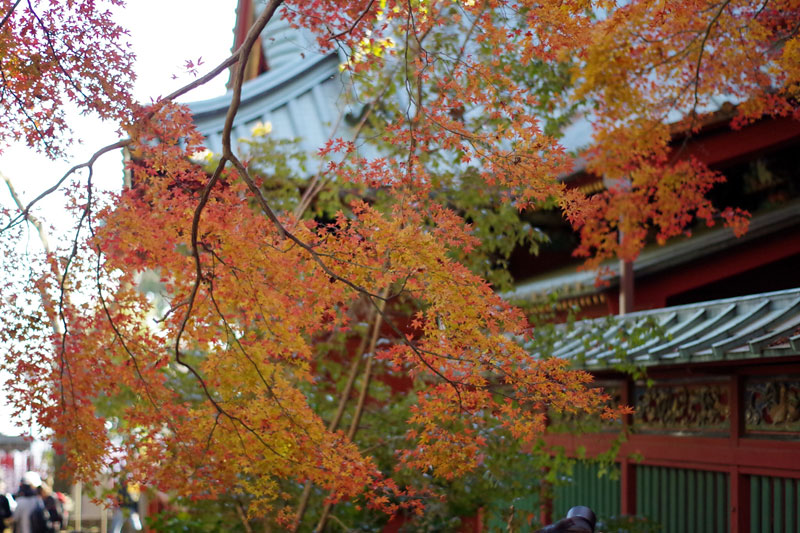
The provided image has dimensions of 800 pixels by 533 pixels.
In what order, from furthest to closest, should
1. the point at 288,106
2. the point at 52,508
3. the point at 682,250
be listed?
the point at 288,106, the point at 52,508, the point at 682,250

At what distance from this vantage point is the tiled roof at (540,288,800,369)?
20.9ft

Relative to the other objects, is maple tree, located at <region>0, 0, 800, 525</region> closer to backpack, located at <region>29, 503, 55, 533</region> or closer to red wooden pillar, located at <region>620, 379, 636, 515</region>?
red wooden pillar, located at <region>620, 379, 636, 515</region>

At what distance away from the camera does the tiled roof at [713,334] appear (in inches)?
251

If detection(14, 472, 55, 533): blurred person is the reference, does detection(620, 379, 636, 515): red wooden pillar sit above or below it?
above

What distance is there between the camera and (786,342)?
20.0 feet

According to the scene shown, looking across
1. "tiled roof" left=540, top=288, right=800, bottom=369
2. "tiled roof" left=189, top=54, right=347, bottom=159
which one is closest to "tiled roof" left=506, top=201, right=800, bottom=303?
"tiled roof" left=540, top=288, right=800, bottom=369

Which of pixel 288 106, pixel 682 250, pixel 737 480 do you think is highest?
pixel 288 106

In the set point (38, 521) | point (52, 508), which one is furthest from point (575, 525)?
point (52, 508)

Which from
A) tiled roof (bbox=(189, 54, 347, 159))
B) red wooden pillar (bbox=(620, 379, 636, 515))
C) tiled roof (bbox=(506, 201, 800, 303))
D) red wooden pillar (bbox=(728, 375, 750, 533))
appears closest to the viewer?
red wooden pillar (bbox=(728, 375, 750, 533))

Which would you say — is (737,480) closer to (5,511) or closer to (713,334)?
(713,334)

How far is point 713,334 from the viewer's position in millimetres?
7188

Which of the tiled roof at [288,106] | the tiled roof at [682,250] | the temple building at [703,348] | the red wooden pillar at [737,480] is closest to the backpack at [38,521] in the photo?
the temple building at [703,348]

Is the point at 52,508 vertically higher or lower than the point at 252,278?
lower

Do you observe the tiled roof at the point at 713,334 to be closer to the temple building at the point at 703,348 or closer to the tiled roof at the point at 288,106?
the temple building at the point at 703,348
